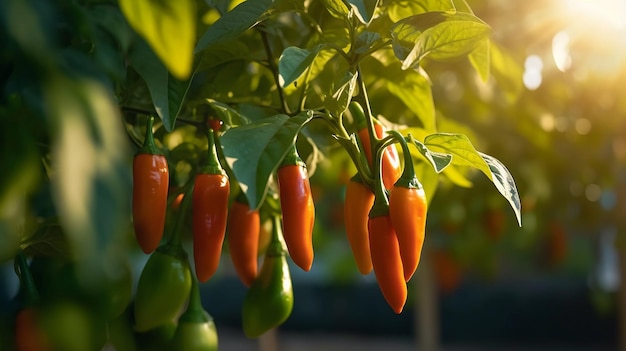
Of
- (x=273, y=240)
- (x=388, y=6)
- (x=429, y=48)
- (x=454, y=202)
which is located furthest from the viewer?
(x=454, y=202)

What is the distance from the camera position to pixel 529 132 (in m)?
2.25

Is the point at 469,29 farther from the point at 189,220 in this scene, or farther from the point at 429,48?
the point at 189,220

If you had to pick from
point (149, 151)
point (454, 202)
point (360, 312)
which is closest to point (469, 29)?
point (149, 151)

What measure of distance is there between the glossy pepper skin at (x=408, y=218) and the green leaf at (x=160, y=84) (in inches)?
8.4

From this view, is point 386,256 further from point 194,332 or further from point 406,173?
point 194,332

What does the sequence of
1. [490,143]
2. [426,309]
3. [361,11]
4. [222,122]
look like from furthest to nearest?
1. [426,309]
2. [490,143]
3. [222,122]
4. [361,11]

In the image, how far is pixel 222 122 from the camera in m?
0.84

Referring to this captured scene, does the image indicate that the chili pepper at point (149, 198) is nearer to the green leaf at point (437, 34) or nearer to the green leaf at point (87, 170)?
the green leaf at point (437, 34)

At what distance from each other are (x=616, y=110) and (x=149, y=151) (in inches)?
79.3

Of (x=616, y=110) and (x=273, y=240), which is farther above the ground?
(x=273, y=240)

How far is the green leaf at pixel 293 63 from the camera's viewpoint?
66 cm

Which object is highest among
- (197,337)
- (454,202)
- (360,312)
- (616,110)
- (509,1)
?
(197,337)

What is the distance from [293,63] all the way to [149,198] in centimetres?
19

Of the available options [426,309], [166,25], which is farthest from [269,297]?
[426,309]
